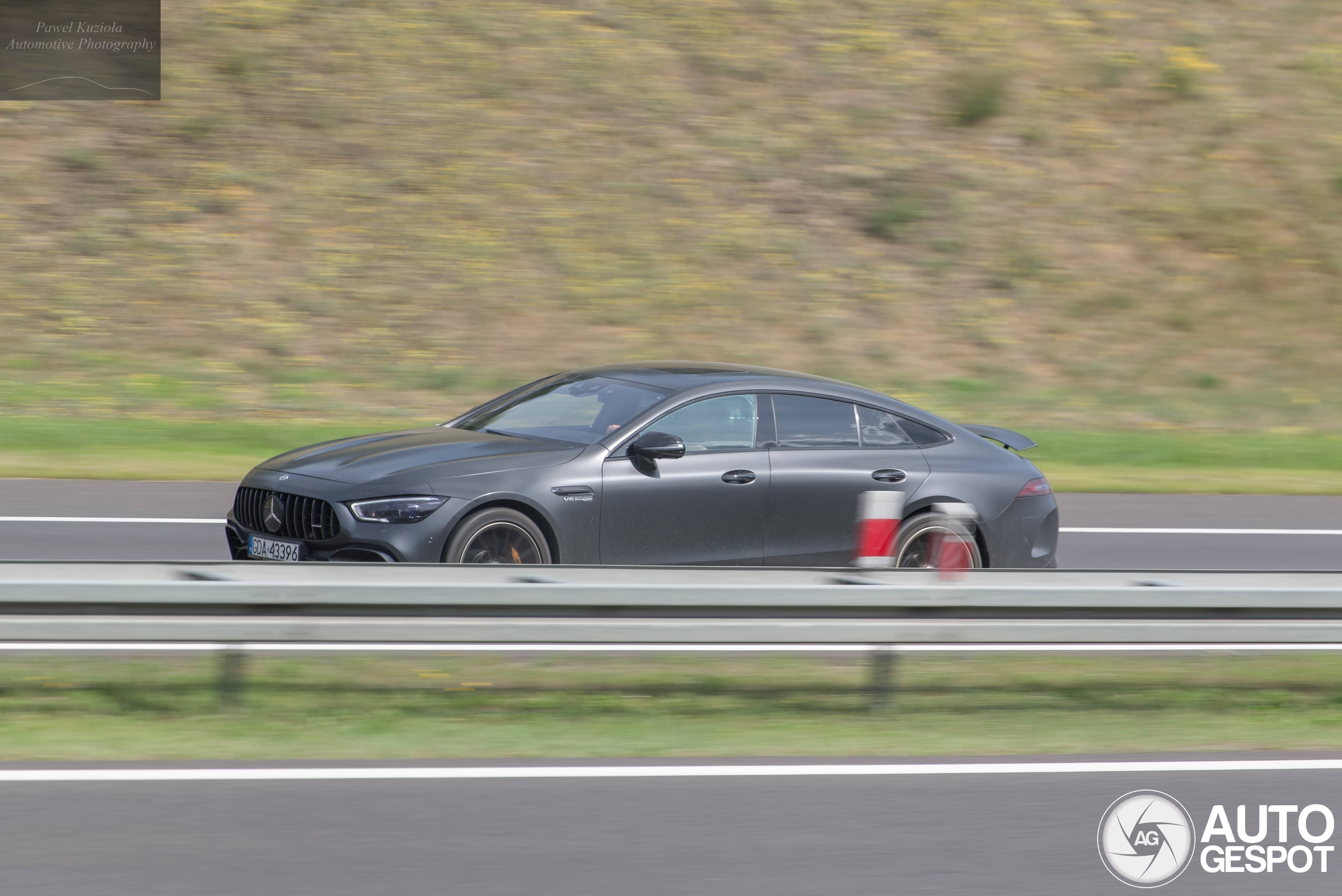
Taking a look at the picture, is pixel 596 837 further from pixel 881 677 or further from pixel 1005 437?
pixel 1005 437

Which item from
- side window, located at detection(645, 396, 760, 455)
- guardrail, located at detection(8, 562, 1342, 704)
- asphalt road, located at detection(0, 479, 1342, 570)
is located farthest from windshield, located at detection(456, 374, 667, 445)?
asphalt road, located at detection(0, 479, 1342, 570)

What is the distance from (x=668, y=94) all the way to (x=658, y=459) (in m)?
18.3

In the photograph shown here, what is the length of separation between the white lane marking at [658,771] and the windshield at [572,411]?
2.98m

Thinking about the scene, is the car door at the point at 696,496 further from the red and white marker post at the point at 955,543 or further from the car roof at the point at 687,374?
the red and white marker post at the point at 955,543

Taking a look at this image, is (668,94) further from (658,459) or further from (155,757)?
(155,757)

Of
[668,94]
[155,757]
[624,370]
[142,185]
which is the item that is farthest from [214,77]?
[155,757]

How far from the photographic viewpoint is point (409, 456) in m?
8.05

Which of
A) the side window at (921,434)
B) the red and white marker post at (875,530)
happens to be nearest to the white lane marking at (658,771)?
the red and white marker post at (875,530)

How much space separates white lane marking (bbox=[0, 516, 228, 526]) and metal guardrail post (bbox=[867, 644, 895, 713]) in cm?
613

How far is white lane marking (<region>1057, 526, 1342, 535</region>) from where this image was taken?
12555mm

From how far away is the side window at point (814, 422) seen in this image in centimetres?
873

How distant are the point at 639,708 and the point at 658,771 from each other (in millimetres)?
1106

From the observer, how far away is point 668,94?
84.0 ft

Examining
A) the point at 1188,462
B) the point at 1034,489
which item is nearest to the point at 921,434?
the point at 1034,489
